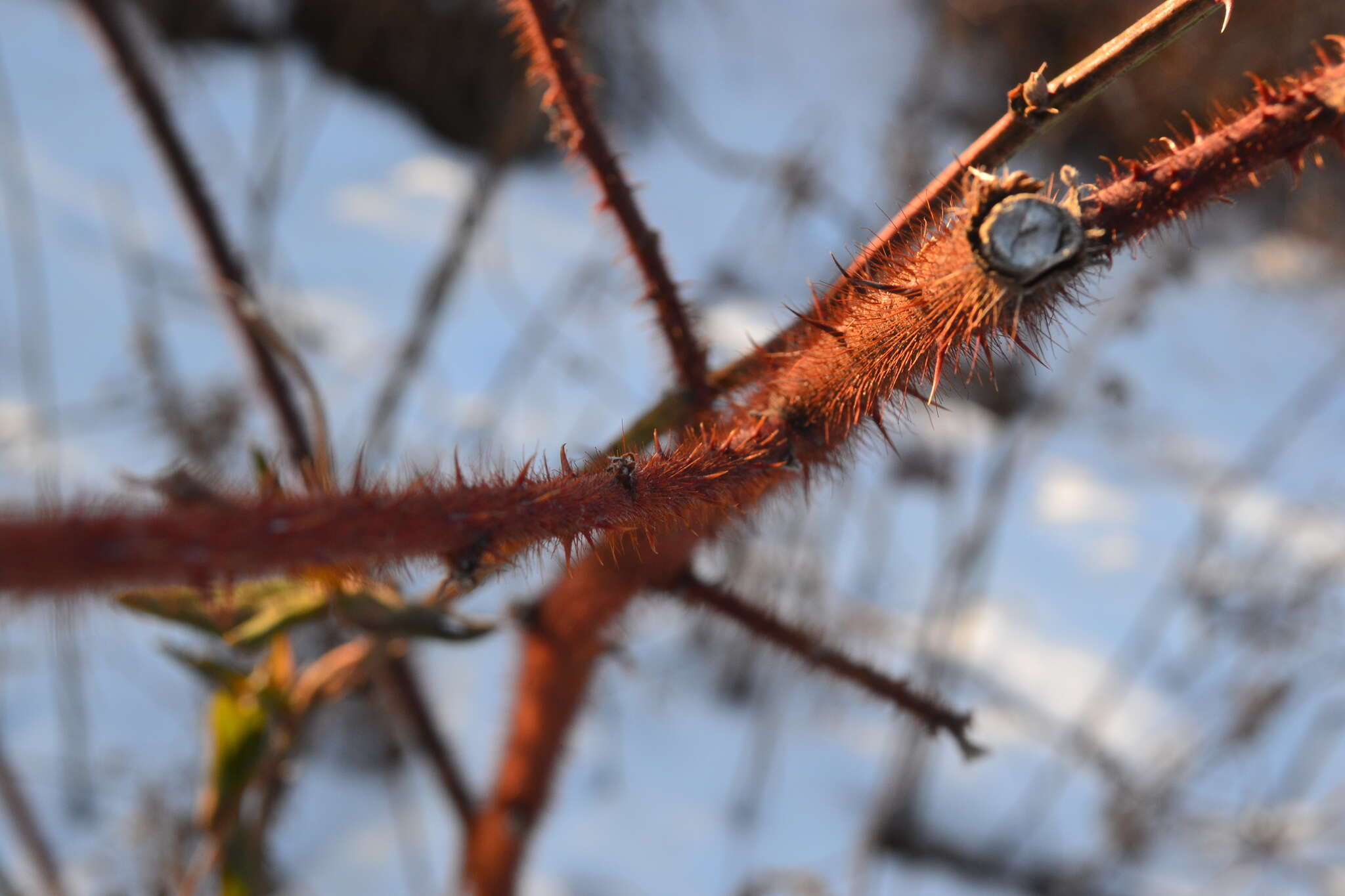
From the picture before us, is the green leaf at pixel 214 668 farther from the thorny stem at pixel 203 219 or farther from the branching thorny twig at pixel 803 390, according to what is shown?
the branching thorny twig at pixel 803 390

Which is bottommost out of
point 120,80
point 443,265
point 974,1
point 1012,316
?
point 1012,316

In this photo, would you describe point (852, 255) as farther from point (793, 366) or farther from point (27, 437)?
point (27, 437)

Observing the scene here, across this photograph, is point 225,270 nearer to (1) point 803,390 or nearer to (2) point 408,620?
(2) point 408,620

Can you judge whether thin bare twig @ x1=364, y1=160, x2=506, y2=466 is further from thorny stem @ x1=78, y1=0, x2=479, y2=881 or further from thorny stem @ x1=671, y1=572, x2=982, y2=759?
thorny stem @ x1=671, y1=572, x2=982, y2=759

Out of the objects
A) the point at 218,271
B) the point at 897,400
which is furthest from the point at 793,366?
the point at 218,271

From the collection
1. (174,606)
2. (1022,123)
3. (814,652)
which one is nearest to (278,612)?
(174,606)

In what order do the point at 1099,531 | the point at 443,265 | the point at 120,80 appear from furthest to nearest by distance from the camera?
the point at 1099,531 < the point at 443,265 < the point at 120,80
